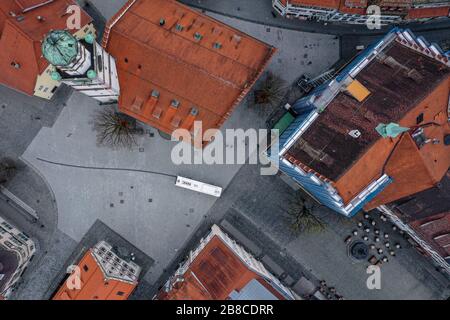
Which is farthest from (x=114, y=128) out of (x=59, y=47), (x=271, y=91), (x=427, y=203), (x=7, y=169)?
(x=427, y=203)

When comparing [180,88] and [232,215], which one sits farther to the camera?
[232,215]

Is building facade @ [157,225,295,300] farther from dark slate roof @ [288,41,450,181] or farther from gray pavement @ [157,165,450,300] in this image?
dark slate roof @ [288,41,450,181]

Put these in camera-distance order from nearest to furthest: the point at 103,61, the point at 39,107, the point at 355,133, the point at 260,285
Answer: the point at 103,61 < the point at 355,133 < the point at 260,285 < the point at 39,107

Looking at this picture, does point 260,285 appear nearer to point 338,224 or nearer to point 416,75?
point 338,224

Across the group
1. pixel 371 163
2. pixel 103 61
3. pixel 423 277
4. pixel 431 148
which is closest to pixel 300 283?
pixel 423 277

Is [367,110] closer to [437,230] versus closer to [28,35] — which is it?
[437,230]

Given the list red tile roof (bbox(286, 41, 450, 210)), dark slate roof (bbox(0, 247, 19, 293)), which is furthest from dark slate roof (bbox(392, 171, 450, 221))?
dark slate roof (bbox(0, 247, 19, 293))
